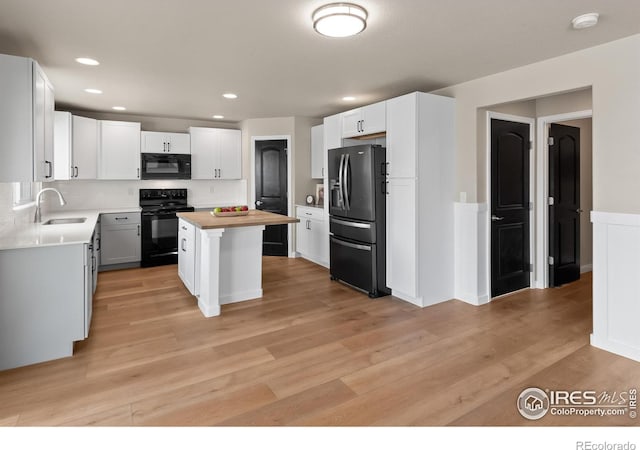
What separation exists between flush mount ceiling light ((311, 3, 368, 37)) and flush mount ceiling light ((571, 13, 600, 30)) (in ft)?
4.52

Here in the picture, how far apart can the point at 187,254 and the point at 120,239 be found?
181 centimetres

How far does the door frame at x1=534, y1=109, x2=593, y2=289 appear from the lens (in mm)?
4266

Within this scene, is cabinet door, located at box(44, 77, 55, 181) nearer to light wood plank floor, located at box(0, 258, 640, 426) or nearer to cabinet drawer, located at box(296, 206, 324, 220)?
light wood plank floor, located at box(0, 258, 640, 426)

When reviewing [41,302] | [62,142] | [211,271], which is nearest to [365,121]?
[211,271]

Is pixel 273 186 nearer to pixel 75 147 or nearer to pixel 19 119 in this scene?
pixel 75 147

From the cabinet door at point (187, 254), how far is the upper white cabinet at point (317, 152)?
2495 mm

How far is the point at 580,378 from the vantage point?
2410 mm

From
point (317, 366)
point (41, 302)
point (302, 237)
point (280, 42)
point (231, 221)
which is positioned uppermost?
point (280, 42)

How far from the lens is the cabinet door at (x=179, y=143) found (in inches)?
235

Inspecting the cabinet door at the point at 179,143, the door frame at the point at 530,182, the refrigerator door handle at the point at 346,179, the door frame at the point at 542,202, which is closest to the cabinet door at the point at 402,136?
the refrigerator door handle at the point at 346,179

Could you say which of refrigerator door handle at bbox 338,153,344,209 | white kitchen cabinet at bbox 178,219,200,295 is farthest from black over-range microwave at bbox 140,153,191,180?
refrigerator door handle at bbox 338,153,344,209

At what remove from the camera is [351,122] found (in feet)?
15.0

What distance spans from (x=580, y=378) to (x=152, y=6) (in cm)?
357
